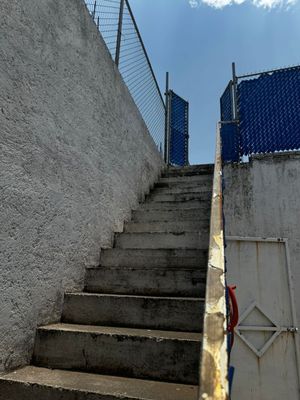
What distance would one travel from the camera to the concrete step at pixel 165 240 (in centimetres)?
309

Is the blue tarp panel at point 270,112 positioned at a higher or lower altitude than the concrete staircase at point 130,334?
higher

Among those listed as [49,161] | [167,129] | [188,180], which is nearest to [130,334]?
[49,161]

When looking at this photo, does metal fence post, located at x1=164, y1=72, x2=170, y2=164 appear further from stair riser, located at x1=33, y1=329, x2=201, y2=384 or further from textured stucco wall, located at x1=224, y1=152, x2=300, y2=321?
stair riser, located at x1=33, y1=329, x2=201, y2=384

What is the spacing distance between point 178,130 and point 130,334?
6.66m

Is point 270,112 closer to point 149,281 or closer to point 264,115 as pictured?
point 264,115

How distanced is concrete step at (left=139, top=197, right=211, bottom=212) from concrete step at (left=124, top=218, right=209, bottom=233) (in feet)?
1.35

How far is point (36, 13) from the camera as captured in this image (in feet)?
7.47

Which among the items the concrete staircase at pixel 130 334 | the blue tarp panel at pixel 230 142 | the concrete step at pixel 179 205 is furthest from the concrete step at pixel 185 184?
the concrete staircase at pixel 130 334

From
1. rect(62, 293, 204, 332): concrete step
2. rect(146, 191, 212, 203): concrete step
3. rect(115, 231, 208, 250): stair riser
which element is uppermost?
rect(146, 191, 212, 203): concrete step

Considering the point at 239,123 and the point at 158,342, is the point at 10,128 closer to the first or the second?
the point at 158,342

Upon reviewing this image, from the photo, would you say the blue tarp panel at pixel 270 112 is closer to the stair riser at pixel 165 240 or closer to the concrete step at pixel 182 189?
the concrete step at pixel 182 189

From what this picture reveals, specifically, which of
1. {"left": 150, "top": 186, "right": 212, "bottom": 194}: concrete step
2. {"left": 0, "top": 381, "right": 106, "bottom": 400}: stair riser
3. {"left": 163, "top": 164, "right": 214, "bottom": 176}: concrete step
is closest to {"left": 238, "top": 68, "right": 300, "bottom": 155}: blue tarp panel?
{"left": 163, "top": 164, "right": 214, "bottom": 176}: concrete step

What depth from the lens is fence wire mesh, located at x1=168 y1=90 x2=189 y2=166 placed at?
25.4 feet

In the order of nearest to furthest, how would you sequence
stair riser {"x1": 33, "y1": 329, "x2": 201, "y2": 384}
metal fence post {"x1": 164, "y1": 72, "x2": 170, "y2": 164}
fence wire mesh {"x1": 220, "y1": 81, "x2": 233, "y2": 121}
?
1. stair riser {"x1": 33, "y1": 329, "x2": 201, "y2": 384}
2. fence wire mesh {"x1": 220, "y1": 81, "x2": 233, "y2": 121}
3. metal fence post {"x1": 164, "y1": 72, "x2": 170, "y2": 164}
